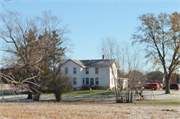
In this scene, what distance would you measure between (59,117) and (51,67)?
2484cm

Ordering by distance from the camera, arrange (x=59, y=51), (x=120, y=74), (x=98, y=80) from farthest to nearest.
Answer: (x=98, y=80) → (x=59, y=51) → (x=120, y=74)

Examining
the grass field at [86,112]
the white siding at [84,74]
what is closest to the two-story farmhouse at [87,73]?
the white siding at [84,74]

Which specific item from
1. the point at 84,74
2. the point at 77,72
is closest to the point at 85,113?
the point at 77,72

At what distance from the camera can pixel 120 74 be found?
24.7 m

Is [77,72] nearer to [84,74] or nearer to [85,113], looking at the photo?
[84,74]

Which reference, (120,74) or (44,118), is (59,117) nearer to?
(44,118)

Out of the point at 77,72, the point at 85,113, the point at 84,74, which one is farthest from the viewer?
the point at 84,74

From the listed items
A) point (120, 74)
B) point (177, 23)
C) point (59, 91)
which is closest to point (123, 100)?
point (120, 74)

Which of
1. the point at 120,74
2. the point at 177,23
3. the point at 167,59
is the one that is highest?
the point at 177,23

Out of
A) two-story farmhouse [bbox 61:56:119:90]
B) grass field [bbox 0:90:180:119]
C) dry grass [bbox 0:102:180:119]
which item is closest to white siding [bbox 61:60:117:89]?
two-story farmhouse [bbox 61:56:119:90]

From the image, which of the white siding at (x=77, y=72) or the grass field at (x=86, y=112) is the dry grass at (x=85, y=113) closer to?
the grass field at (x=86, y=112)

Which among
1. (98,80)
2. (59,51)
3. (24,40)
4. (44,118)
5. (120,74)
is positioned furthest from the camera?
(98,80)

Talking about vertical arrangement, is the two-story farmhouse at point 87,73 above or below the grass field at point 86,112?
above

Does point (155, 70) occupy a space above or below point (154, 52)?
→ below
